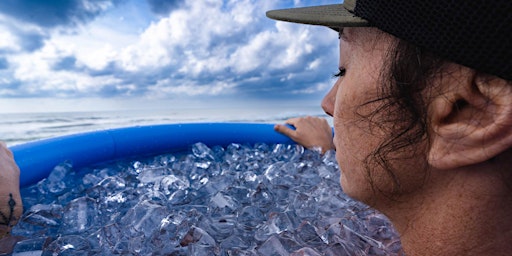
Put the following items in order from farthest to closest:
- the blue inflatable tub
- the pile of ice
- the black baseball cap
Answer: the blue inflatable tub < the pile of ice < the black baseball cap

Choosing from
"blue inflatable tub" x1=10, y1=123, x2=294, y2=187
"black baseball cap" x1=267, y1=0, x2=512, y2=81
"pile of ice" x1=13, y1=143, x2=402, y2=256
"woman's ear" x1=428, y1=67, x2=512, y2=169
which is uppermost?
"black baseball cap" x1=267, y1=0, x2=512, y2=81

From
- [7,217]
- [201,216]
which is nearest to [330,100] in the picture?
[201,216]

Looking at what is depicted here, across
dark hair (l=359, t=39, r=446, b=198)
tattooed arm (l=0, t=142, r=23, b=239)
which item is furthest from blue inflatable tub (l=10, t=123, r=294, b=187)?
dark hair (l=359, t=39, r=446, b=198)

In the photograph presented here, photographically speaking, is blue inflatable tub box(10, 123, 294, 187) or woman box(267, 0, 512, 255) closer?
woman box(267, 0, 512, 255)

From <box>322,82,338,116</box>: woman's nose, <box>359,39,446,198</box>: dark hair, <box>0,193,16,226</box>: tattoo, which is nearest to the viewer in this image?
<box>359,39,446,198</box>: dark hair

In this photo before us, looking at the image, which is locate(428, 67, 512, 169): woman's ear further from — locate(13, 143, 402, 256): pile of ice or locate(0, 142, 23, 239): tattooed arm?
locate(0, 142, 23, 239): tattooed arm

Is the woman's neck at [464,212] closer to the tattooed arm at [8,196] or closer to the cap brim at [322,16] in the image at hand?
the cap brim at [322,16]

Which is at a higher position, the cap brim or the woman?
the cap brim
